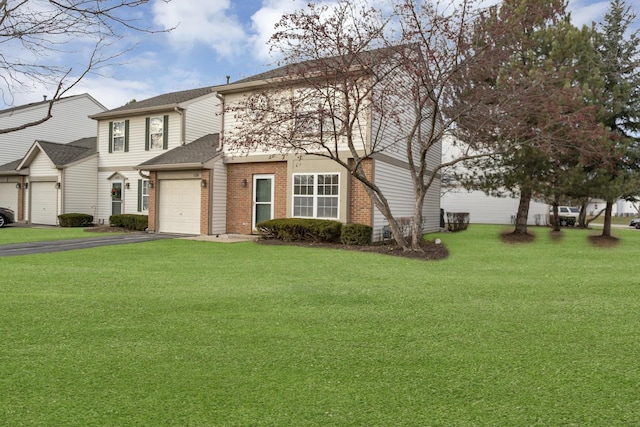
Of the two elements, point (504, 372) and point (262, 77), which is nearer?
point (504, 372)

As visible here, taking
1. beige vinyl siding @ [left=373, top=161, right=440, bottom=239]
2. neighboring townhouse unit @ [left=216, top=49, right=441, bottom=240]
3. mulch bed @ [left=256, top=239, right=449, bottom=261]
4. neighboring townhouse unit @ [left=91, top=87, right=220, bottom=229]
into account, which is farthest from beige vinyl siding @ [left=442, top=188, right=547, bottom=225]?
mulch bed @ [left=256, top=239, right=449, bottom=261]

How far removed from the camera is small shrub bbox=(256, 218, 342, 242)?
13.5 meters

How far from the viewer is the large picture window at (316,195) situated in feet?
47.7

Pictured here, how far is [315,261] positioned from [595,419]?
7512 millimetres

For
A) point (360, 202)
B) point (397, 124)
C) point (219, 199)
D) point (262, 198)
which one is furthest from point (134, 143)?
point (397, 124)

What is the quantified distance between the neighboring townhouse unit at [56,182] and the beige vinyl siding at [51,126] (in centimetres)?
332

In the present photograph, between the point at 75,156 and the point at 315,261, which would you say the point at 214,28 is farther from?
the point at 75,156

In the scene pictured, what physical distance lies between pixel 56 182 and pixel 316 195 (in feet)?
47.0

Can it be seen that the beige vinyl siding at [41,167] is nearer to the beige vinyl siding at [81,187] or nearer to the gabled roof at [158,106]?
the beige vinyl siding at [81,187]

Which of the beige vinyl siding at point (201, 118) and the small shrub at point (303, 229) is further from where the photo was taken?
the beige vinyl siding at point (201, 118)

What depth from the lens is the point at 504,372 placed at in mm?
3592

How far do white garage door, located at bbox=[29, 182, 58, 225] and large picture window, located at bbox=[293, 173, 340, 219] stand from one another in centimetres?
1365

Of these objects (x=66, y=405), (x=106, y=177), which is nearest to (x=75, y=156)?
(x=106, y=177)

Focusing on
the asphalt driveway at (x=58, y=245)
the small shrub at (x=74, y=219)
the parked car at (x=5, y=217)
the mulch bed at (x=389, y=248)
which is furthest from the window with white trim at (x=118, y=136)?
the mulch bed at (x=389, y=248)
